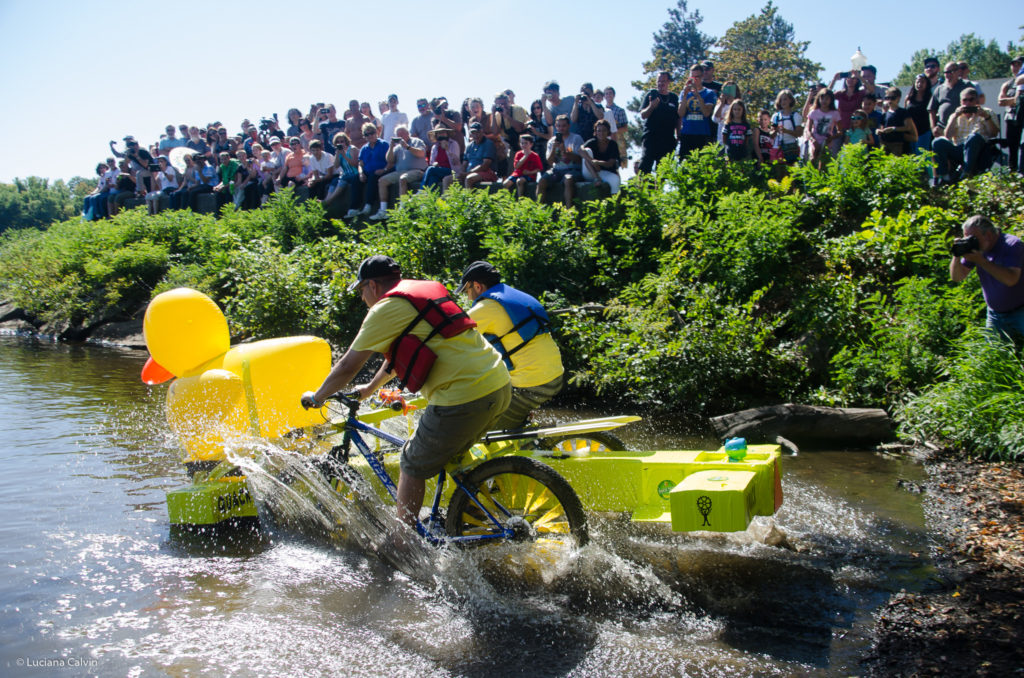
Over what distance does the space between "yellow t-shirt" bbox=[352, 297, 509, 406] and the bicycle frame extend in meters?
0.57

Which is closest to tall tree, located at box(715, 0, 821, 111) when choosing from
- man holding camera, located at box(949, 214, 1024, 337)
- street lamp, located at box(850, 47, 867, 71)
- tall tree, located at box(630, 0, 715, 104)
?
tall tree, located at box(630, 0, 715, 104)

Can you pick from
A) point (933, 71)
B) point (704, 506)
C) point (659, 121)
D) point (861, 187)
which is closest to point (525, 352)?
point (704, 506)

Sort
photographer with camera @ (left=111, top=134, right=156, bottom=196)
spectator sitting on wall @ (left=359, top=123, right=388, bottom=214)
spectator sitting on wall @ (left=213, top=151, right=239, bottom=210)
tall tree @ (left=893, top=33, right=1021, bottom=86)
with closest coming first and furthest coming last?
spectator sitting on wall @ (left=359, top=123, right=388, bottom=214), spectator sitting on wall @ (left=213, top=151, right=239, bottom=210), photographer with camera @ (left=111, top=134, right=156, bottom=196), tall tree @ (left=893, top=33, right=1021, bottom=86)

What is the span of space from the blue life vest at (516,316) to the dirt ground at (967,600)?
2.76 metres

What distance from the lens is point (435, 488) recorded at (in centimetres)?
498

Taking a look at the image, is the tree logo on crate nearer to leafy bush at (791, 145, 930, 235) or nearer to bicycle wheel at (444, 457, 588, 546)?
bicycle wheel at (444, 457, 588, 546)

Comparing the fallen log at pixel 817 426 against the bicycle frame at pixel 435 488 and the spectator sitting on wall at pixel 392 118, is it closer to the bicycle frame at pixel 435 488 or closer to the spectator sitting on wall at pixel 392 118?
the bicycle frame at pixel 435 488

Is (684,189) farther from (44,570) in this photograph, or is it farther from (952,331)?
(44,570)

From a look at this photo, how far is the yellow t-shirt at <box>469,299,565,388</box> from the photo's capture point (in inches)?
209

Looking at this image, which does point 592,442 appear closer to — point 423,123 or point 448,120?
point 448,120

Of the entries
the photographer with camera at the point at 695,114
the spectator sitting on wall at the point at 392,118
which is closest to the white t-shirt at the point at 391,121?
the spectator sitting on wall at the point at 392,118

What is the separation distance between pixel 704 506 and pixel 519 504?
4.21ft

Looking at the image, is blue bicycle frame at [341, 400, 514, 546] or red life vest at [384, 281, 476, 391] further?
blue bicycle frame at [341, 400, 514, 546]

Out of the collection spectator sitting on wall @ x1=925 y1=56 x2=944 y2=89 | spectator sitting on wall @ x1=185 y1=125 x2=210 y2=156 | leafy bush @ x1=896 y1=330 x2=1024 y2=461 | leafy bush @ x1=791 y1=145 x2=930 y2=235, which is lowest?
leafy bush @ x1=896 y1=330 x2=1024 y2=461
